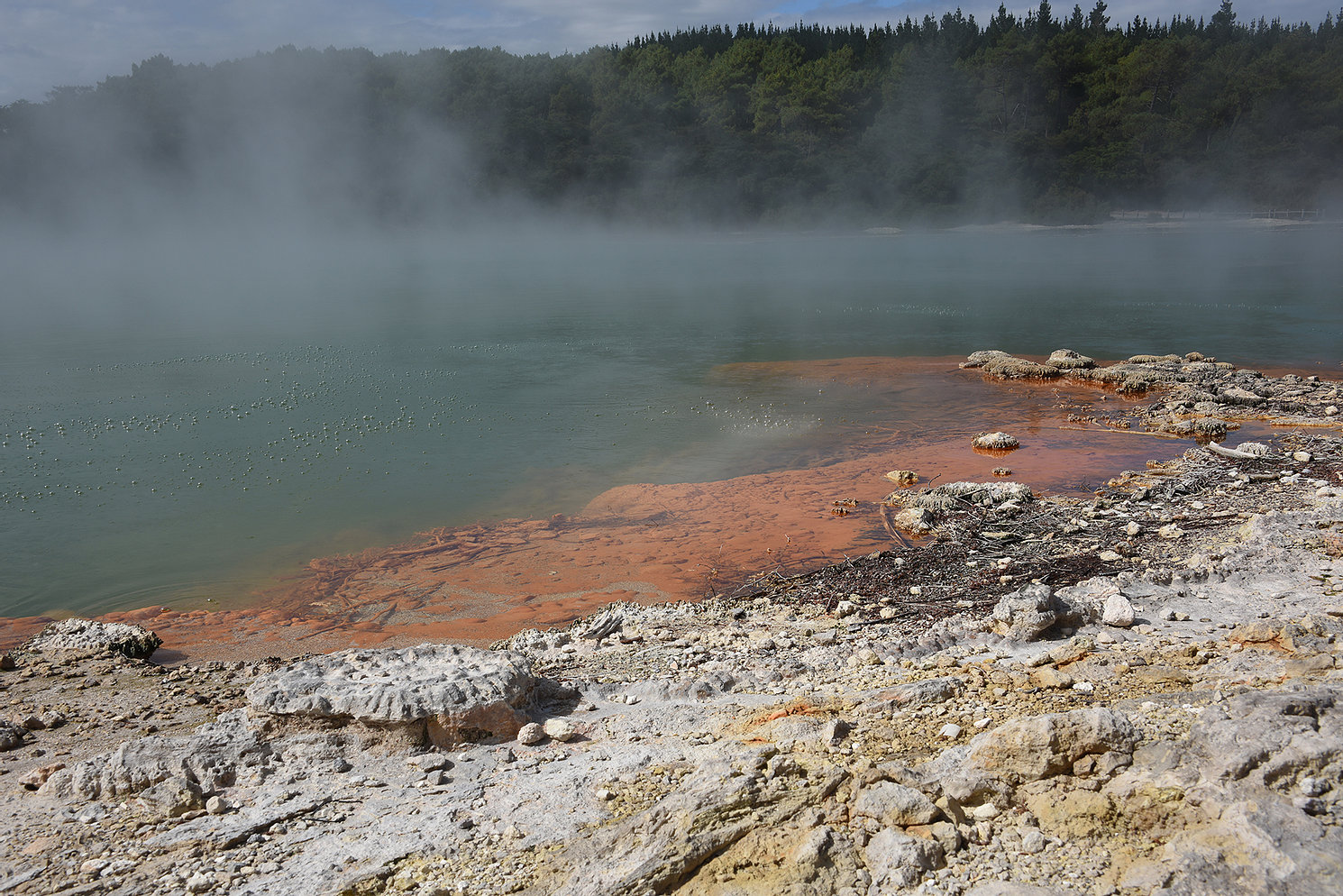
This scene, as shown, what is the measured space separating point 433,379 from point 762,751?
12.1 metres

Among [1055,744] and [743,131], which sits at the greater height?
[743,131]

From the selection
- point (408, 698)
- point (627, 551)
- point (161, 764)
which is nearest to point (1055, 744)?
point (408, 698)

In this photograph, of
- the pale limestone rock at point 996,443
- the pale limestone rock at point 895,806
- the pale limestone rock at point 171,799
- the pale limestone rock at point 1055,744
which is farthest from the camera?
Result: the pale limestone rock at point 996,443

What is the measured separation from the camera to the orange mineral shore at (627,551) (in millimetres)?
5586

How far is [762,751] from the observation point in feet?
9.23

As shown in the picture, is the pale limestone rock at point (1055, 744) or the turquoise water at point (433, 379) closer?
the pale limestone rock at point (1055, 744)

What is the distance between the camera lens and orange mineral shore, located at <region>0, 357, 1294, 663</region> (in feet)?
18.3

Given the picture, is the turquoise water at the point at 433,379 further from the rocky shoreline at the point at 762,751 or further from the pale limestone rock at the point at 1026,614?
the pale limestone rock at the point at 1026,614

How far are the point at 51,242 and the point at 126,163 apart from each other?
1245cm

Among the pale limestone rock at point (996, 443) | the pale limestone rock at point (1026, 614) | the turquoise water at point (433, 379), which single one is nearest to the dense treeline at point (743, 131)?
the turquoise water at point (433, 379)

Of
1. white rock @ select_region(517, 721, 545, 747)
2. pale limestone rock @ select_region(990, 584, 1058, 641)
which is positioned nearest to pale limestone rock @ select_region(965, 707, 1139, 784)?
pale limestone rock @ select_region(990, 584, 1058, 641)

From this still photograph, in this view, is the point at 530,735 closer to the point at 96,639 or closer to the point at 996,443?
the point at 96,639

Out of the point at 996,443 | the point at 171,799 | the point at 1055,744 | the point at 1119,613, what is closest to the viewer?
the point at 1055,744

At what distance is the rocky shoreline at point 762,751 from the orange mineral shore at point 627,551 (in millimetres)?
763
